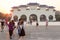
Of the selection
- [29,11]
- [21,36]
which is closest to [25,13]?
[29,11]

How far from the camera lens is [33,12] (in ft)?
271

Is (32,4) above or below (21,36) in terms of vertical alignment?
above

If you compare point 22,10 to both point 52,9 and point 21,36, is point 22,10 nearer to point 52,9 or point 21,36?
point 52,9

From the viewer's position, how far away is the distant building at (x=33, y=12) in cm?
8294

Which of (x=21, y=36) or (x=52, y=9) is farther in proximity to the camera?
(x=52, y=9)

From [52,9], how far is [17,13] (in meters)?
13.3

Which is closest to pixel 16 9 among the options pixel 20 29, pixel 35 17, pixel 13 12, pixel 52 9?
pixel 13 12

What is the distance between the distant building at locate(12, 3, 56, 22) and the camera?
82.9 meters

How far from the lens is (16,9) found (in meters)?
86.6

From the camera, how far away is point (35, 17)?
85.9 metres

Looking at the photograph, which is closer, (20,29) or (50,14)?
(20,29)

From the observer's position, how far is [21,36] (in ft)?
42.7

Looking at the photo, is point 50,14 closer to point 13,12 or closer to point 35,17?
point 35,17

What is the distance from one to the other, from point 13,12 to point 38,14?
9169 millimetres
